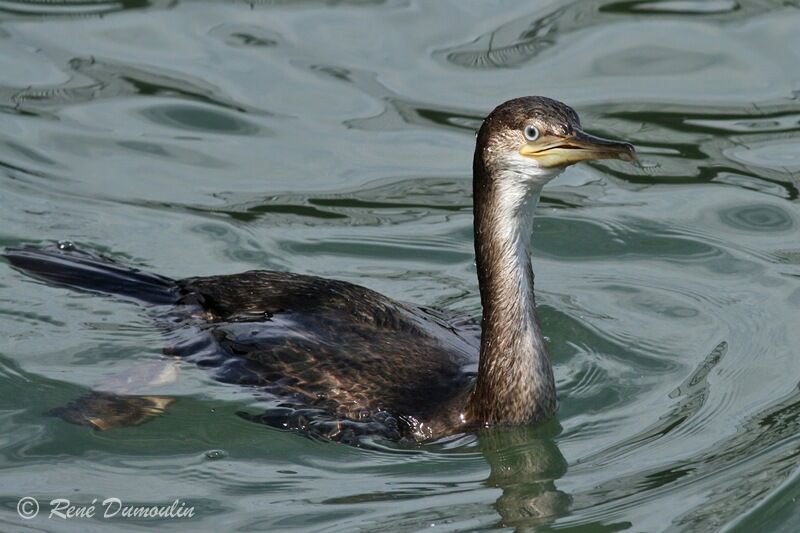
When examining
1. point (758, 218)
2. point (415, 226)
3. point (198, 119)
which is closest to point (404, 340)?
point (415, 226)

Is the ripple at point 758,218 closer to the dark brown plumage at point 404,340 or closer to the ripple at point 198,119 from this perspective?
the dark brown plumage at point 404,340

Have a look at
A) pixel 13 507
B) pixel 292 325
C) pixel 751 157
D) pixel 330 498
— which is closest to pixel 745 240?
pixel 751 157

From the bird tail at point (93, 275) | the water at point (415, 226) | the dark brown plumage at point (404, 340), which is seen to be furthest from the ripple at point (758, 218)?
the bird tail at point (93, 275)

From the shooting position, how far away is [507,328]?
22.0ft

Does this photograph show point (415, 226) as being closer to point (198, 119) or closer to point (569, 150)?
point (198, 119)

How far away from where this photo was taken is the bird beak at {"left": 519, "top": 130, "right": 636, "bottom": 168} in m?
6.20

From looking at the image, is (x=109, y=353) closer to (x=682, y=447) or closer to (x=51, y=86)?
(x=682, y=447)

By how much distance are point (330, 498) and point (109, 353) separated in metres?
1.74

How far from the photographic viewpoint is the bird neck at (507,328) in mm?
6512

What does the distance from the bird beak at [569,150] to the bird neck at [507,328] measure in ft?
0.69

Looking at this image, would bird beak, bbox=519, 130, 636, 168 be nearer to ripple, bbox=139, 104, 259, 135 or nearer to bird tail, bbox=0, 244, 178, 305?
bird tail, bbox=0, 244, 178, 305

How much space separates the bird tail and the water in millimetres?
82

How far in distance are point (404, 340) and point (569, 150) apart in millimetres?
1275

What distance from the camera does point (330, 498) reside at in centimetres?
615
